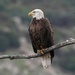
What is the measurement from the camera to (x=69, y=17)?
197ft

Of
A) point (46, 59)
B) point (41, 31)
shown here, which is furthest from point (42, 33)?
point (46, 59)

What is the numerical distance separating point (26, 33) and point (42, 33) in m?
40.8

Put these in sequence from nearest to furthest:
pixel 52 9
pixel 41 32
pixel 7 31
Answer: pixel 41 32 → pixel 7 31 → pixel 52 9

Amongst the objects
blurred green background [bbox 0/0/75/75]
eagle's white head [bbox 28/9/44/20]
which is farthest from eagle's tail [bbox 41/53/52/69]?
blurred green background [bbox 0/0/75/75]

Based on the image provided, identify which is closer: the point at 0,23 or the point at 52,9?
the point at 0,23

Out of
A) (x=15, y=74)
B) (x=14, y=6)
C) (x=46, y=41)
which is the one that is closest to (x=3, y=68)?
(x=15, y=74)

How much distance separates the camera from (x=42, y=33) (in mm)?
12797

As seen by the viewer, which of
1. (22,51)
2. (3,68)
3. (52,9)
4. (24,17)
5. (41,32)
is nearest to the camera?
(41,32)

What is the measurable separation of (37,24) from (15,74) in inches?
1172

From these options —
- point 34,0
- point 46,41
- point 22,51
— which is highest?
point 46,41

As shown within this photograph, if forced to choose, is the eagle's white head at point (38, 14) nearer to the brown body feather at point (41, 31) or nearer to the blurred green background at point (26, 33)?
the brown body feather at point (41, 31)

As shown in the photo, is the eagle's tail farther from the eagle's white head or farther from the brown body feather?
the eagle's white head

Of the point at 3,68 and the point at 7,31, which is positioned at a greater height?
the point at 3,68

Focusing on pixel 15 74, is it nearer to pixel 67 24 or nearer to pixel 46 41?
pixel 67 24
